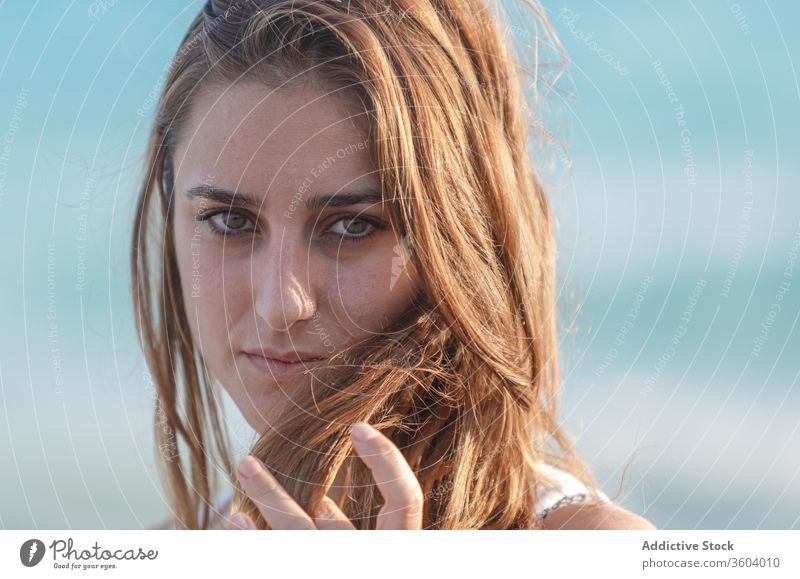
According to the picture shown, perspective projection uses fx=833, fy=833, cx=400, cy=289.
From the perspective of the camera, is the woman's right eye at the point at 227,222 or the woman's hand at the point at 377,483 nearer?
the woman's hand at the point at 377,483

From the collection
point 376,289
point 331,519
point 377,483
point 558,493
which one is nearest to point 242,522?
point 331,519

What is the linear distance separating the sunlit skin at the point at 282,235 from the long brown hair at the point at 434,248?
3cm

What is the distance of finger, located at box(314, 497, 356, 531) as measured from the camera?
1055 mm

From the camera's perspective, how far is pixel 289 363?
3.92ft

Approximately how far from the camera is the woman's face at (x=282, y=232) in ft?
3.54

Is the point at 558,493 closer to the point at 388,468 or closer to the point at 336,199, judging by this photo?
the point at 388,468

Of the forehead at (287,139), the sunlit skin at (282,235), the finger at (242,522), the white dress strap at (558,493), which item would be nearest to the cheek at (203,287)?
the sunlit skin at (282,235)

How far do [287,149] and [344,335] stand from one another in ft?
0.89

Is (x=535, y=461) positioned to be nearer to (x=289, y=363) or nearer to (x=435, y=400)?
(x=435, y=400)

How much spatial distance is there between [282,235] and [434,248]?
206 mm

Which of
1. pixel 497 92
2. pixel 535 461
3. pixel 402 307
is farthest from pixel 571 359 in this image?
pixel 497 92

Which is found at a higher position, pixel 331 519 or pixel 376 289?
pixel 376 289

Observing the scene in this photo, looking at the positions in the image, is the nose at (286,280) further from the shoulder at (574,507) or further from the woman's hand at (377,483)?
the shoulder at (574,507)

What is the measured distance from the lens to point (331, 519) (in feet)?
3.49
